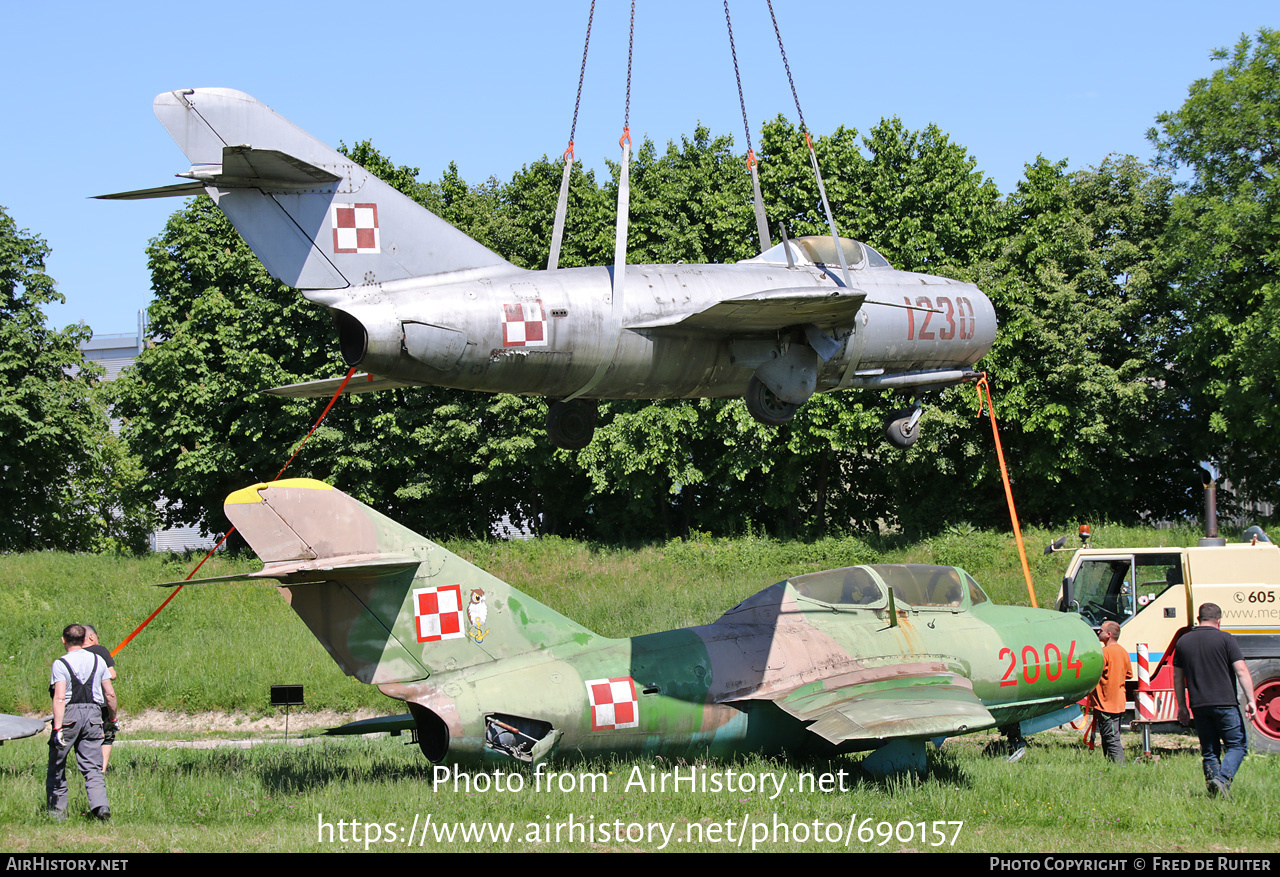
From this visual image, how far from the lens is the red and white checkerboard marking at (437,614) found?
1205 centimetres

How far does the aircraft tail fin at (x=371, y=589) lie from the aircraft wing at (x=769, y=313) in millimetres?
3821

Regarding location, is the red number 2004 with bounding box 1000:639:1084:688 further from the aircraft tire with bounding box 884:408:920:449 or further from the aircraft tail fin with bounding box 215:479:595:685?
the aircraft tail fin with bounding box 215:479:595:685

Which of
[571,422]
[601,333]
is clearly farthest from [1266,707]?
[601,333]

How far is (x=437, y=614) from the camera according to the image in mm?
12141

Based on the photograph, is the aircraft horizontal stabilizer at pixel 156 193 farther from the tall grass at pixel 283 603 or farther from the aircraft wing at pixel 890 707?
the tall grass at pixel 283 603

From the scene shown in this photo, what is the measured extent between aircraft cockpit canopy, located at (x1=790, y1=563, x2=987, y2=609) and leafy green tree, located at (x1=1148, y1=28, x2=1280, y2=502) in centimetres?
1696

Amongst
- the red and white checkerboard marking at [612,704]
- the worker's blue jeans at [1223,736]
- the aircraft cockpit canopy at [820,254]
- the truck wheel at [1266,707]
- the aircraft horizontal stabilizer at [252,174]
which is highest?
the aircraft horizontal stabilizer at [252,174]

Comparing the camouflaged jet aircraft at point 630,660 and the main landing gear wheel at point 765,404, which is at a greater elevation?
the main landing gear wheel at point 765,404

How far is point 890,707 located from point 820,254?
523 cm

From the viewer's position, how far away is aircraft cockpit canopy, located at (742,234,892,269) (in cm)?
1246

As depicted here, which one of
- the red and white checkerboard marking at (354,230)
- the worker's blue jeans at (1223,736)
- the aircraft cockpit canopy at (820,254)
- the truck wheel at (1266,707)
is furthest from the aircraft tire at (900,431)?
the truck wheel at (1266,707)

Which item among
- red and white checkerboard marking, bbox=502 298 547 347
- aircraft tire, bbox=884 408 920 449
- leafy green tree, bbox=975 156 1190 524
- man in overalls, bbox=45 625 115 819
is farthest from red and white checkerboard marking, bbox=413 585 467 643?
leafy green tree, bbox=975 156 1190 524

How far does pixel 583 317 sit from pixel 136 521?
38803mm

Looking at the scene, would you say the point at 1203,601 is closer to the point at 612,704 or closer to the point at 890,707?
the point at 890,707
